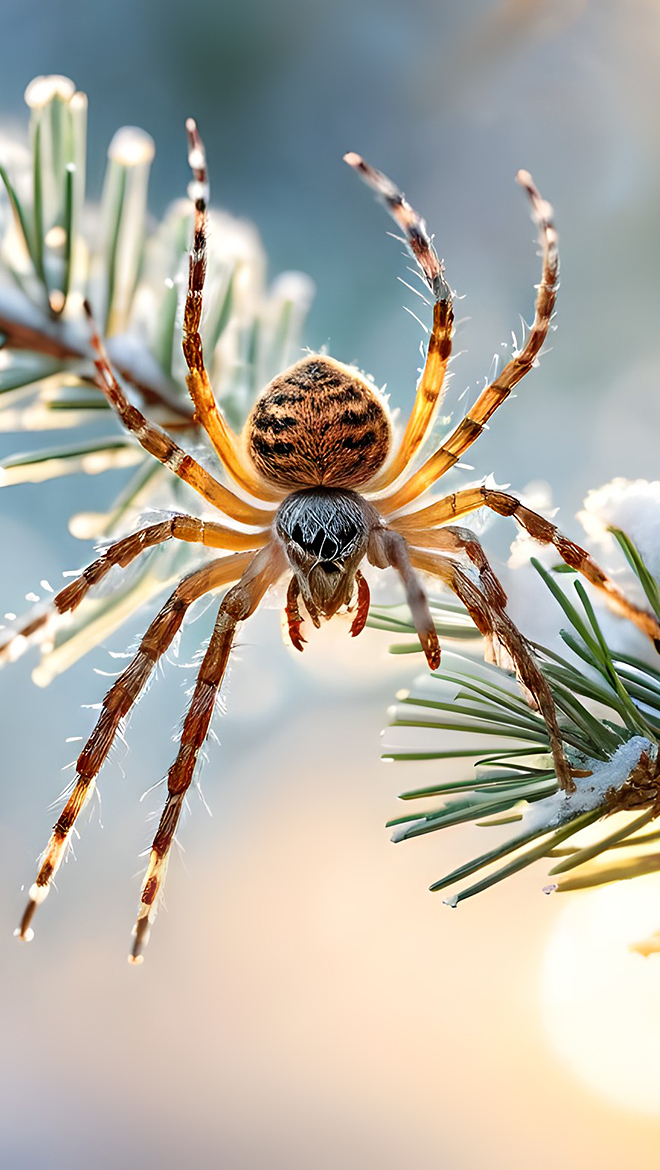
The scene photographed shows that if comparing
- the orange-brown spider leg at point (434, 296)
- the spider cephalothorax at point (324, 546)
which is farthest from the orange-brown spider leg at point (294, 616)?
the orange-brown spider leg at point (434, 296)

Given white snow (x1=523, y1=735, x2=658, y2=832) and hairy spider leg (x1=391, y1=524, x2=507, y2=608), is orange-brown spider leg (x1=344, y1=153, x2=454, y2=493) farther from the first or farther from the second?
white snow (x1=523, y1=735, x2=658, y2=832)

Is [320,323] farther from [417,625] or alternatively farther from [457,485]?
[417,625]

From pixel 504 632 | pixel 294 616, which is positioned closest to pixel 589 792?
pixel 504 632

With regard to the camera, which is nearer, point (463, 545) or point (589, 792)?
point (589, 792)

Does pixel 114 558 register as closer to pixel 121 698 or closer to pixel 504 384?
pixel 121 698

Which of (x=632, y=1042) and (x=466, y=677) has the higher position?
(x=632, y=1042)

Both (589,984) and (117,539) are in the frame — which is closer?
(117,539)

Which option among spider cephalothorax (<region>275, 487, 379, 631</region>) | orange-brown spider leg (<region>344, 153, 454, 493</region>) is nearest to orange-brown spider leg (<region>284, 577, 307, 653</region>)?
spider cephalothorax (<region>275, 487, 379, 631</region>)

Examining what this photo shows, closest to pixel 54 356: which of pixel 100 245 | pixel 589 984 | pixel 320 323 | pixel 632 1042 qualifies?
pixel 100 245
